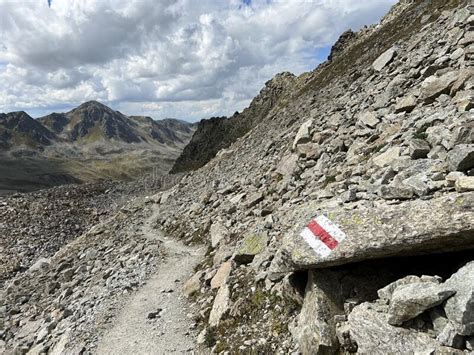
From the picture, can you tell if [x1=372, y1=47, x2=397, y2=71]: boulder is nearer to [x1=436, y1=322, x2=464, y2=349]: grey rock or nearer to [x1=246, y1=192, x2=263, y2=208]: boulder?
[x1=246, y1=192, x2=263, y2=208]: boulder

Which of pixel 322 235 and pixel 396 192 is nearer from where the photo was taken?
pixel 396 192

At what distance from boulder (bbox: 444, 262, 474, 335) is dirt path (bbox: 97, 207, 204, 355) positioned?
413 inches

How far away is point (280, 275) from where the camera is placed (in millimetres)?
15820

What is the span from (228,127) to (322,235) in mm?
113528

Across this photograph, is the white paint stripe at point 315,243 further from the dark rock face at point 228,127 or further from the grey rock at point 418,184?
the dark rock face at point 228,127

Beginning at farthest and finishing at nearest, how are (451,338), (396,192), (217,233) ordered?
(217,233), (396,192), (451,338)

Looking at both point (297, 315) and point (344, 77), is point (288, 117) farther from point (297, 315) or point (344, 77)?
point (297, 315)

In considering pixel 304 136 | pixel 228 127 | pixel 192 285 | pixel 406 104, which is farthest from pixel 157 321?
pixel 228 127

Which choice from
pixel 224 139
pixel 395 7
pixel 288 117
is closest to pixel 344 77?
pixel 288 117

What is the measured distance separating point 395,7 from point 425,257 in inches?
2664

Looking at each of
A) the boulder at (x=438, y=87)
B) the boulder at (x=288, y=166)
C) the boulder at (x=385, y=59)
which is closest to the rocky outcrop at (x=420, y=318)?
the boulder at (x=438, y=87)

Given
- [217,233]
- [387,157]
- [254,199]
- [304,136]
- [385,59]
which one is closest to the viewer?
[387,157]

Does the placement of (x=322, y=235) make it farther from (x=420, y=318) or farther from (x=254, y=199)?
(x=254, y=199)

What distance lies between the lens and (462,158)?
11.1m
